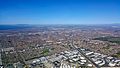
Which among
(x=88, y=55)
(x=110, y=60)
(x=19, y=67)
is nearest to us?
(x=19, y=67)

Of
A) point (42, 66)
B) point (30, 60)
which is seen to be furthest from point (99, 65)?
point (30, 60)

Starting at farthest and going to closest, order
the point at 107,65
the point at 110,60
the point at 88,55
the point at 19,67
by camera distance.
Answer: the point at 88,55 → the point at 110,60 → the point at 107,65 → the point at 19,67

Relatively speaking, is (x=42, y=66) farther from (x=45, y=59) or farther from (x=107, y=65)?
(x=107, y=65)

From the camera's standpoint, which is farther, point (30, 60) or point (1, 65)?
point (30, 60)

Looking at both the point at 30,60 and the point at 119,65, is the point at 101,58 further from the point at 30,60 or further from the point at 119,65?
the point at 30,60

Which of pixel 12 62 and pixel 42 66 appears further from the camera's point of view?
pixel 12 62

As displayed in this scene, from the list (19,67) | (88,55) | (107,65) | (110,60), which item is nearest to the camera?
(19,67)

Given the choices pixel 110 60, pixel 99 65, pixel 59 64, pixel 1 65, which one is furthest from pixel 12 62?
pixel 110 60

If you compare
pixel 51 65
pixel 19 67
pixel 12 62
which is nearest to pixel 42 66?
pixel 51 65

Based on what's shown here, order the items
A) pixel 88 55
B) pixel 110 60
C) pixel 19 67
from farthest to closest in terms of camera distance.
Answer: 1. pixel 88 55
2. pixel 110 60
3. pixel 19 67
